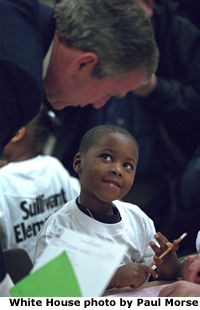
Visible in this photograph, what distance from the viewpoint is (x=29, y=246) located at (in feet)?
3.13

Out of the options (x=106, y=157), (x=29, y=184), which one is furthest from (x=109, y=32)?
(x=29, y=184)

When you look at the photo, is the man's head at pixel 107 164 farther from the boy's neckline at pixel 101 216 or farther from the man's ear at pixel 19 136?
the man's ear at pixel 19 136

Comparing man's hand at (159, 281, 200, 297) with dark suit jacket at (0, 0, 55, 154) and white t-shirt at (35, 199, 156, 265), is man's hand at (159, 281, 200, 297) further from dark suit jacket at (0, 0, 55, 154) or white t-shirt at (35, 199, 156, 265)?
dark suit jacket at (0, 0, 55, 154)

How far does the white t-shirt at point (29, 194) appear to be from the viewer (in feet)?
3.28

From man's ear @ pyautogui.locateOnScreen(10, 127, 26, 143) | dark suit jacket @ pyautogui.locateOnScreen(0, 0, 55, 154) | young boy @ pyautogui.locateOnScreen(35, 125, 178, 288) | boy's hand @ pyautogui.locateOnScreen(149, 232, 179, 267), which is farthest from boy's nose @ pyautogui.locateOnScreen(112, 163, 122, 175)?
man's ear @ pyautogui.locateOnScreen(10, 127, 26, 143)

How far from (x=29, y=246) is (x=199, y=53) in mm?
817

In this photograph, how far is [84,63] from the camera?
3.17 ft

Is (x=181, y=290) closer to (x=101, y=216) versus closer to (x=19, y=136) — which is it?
(x=101, y=216)

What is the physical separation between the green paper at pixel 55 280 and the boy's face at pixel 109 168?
15cm

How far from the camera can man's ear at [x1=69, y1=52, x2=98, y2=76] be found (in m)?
0.94

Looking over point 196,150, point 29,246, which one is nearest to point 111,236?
point 29,246

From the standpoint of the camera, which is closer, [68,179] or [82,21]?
[82,21]

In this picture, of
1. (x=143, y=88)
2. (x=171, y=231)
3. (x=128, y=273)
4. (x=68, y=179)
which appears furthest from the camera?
(x=143, y=88)

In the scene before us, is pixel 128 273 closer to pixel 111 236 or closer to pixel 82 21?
pixel 111 236
